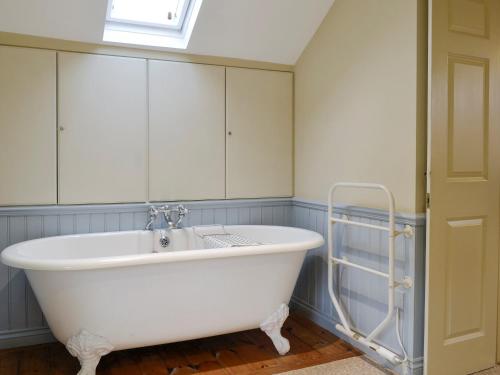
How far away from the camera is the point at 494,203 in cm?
233

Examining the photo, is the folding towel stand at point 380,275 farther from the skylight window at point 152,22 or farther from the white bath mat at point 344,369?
the skylight window at point 152,22

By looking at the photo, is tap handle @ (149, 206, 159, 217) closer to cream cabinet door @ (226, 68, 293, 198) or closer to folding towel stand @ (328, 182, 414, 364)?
cream cabinet door @ (226, 68, 293, 198)

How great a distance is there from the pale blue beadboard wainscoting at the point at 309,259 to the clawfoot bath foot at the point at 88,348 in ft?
2.39

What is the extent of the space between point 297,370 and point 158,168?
5.14ft

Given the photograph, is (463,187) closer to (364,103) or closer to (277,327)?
(364,103)

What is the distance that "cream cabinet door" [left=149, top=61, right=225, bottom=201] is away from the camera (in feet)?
A: 9.77

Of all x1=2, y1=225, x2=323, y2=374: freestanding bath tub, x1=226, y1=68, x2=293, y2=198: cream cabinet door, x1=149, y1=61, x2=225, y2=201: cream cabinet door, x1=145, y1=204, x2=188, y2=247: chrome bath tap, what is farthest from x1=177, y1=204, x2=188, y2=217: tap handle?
x1=2, y1=225, x2=323, y2=374: freestanding bath tub

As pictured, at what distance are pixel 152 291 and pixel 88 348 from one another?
1.31 ft

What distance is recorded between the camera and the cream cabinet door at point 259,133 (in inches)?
127

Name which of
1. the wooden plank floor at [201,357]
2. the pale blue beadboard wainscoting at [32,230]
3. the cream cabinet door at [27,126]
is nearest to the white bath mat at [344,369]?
the wooden plank floor at [201,357]

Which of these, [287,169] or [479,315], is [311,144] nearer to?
[287,169]

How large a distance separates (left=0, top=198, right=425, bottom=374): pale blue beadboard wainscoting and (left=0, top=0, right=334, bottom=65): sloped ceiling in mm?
1086

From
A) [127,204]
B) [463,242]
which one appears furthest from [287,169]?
[463,242]

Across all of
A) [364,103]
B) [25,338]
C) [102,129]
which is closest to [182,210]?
[102,129]
